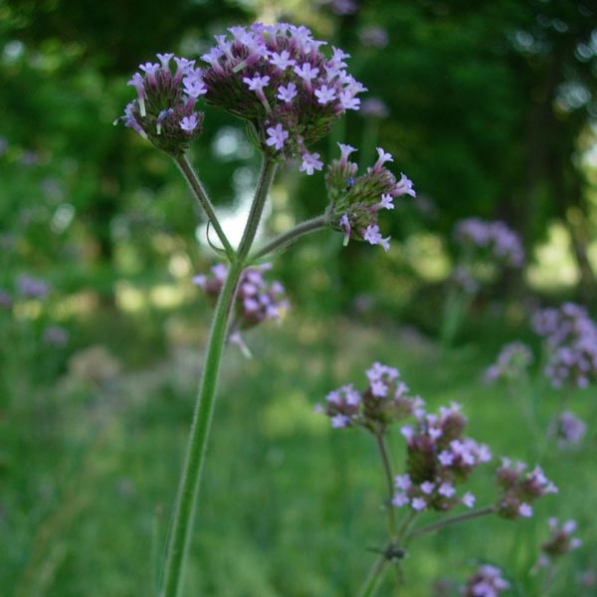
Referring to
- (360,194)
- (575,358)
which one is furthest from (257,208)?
(575,358)

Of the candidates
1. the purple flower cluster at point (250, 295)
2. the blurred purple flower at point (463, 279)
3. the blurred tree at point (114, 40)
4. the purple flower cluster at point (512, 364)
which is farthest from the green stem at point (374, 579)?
the blurred tree at point (114, 40)

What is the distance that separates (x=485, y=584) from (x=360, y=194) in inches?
36.7

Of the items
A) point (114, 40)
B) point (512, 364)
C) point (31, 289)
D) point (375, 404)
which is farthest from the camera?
point (114, 40)

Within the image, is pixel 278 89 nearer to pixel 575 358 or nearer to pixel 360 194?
pixel 360 194

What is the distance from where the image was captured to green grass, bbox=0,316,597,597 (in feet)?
9.27

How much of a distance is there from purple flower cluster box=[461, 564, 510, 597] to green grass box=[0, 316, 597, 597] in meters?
0.08

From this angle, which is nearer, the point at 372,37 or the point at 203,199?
the point at 203,199

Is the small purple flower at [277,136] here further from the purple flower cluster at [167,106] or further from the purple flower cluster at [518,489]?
the purple flower cluster at [518,489]

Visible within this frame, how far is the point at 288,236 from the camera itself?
1.06m

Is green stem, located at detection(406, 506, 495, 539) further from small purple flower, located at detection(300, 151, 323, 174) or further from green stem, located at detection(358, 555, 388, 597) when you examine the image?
small purple flower, located at detection(300, 151, 323, 174)

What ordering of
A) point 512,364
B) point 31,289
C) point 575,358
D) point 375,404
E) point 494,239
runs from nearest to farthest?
1. point 375,404
2. point 575,358
3. point 512,364
4. point 494,239
5. point 31,289

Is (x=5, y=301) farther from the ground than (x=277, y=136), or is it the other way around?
(x=5, y=301)

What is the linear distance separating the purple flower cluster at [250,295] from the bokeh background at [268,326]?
14.6 inches

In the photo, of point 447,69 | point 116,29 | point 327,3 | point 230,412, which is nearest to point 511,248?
point 327,3
